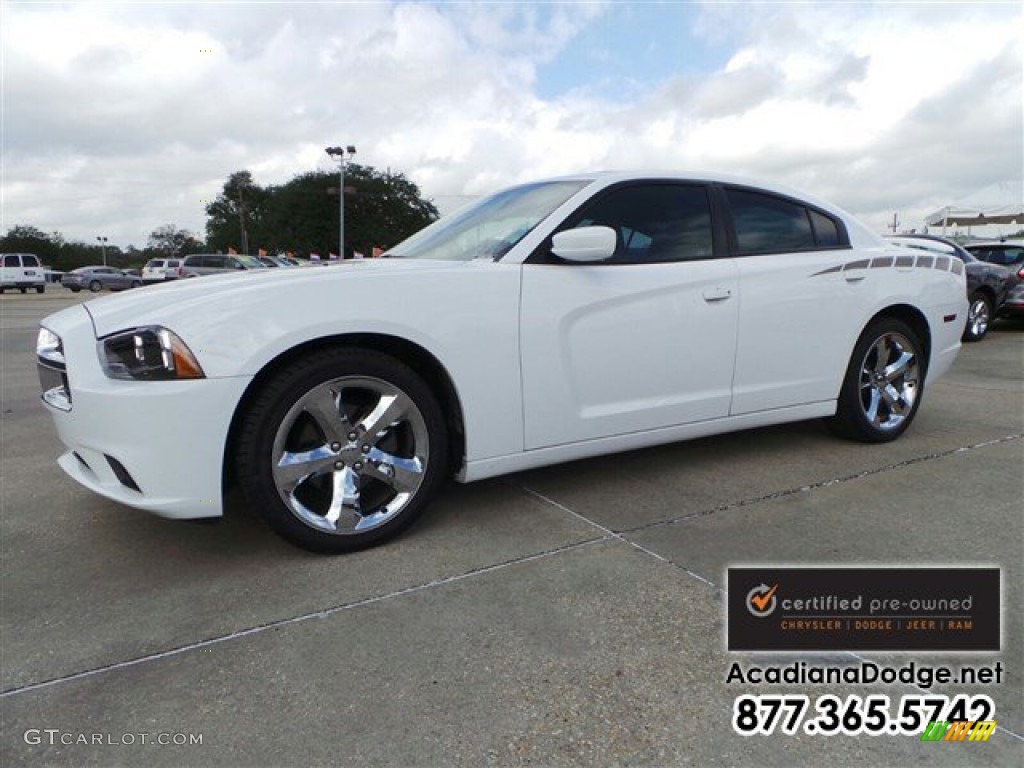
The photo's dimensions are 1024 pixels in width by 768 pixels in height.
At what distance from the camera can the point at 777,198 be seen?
373 cm

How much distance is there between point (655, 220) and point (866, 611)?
188 centimetres

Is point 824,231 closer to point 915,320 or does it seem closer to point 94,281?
point 915,320


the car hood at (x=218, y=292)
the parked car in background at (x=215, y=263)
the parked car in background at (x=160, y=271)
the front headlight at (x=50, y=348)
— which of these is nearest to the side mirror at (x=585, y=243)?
the car hood at (x=218, y=292)

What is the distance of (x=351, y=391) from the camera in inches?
105

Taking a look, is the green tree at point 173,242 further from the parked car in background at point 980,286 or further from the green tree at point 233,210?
the parked car in background at point 980,286

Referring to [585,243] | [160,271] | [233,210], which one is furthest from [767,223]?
[233,210]

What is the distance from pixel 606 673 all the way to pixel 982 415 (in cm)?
426

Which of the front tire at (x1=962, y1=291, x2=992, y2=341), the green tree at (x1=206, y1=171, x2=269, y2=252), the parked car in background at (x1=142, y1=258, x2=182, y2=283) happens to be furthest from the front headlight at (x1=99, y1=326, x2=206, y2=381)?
the green tree at (x1=206, y1=171, x2=269, y2=252)

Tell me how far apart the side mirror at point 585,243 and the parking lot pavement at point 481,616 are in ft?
3.61

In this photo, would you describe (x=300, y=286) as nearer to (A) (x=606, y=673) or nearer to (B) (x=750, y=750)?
(A) (x=606, y=673)

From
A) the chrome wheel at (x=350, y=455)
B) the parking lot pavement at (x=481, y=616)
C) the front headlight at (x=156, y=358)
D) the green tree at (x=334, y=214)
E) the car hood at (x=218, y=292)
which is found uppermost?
the green tree at (x=334, y=214)

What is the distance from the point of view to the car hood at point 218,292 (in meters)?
2.42

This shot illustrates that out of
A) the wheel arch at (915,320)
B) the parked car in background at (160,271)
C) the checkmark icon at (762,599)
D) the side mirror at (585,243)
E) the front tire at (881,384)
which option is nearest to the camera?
the checkmark icon at (762,599)

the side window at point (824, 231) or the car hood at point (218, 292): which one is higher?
the side window at point (824, 231)
